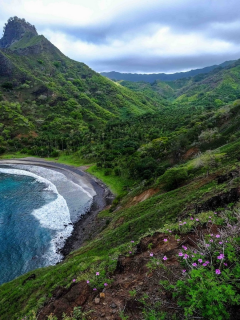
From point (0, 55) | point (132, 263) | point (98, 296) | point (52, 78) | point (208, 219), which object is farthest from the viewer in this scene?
point (52, 78)

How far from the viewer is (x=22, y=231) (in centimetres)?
3481

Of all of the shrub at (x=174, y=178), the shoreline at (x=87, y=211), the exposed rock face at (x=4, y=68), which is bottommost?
the shoreline at (x=87, y=211)

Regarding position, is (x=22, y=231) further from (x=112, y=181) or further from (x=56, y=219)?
(x=112, y=181)

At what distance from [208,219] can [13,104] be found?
145m

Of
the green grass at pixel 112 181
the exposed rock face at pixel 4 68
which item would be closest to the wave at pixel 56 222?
the green grass at pixel 112 181

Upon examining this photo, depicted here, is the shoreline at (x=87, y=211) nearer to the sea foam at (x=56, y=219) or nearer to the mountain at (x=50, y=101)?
the sea foam at (x=56, y=219)

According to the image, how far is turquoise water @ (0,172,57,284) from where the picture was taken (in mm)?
26703

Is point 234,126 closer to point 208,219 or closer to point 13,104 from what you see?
point 208,219

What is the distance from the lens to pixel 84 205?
46.2 metres

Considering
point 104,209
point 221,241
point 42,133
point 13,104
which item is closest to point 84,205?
point 104,209

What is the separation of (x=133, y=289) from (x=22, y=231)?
3320cm

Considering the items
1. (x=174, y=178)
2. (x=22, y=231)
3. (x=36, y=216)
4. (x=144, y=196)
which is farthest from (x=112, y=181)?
(x=174, y=178)

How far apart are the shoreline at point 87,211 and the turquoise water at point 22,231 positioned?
3603mm

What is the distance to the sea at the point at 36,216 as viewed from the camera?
27.8m
